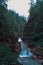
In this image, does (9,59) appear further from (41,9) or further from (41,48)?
(41,9)

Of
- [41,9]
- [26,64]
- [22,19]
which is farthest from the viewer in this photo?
[22,19]

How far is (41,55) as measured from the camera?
22.4 metres

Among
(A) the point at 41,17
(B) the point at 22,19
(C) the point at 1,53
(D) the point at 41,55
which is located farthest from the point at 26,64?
(B) the point at 22,19

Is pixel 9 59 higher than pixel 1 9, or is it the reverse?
pixel 1 9

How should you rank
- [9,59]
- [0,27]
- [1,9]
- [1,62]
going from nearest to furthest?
[1,62] < [9,59] < [0,27] < [1,9]

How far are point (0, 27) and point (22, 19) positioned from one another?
163 ft

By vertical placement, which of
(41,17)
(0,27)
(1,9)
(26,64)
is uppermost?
(41,17)

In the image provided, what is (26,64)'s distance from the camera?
19.6 meters

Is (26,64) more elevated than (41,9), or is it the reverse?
(41,9)

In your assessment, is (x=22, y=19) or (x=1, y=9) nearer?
(x=1, y=9)

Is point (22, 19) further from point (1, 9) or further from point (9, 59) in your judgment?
point (9, 59)

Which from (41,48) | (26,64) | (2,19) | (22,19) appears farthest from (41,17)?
(22,19)

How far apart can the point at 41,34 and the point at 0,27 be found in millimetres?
14072

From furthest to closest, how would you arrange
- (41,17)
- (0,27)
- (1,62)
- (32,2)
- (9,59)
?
1. (32,2)
2. (41,17)
3. (0,27)
4. (9,59)
5. (1,62)
